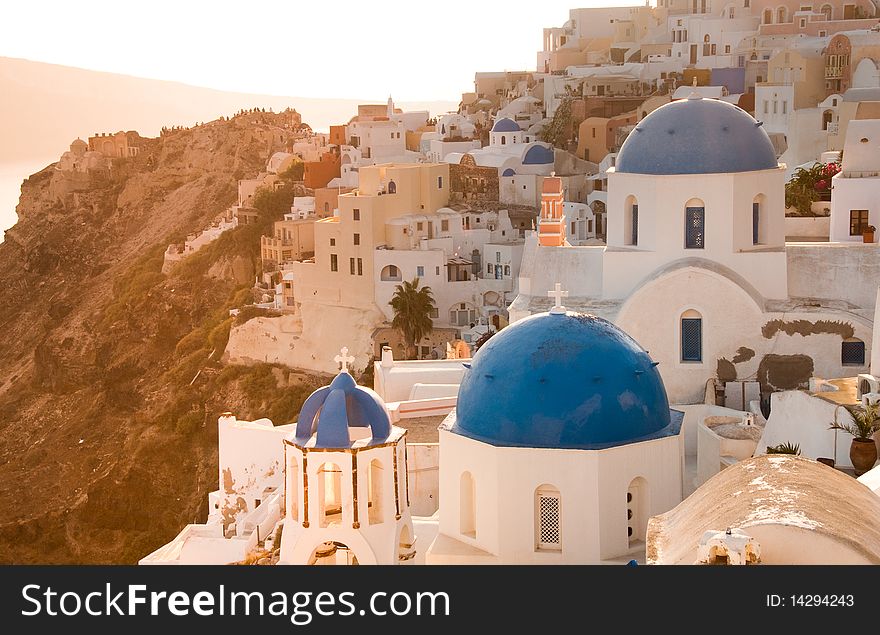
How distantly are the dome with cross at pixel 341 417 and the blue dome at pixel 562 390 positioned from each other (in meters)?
0.87

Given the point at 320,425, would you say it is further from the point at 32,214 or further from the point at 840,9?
the point at 32,214

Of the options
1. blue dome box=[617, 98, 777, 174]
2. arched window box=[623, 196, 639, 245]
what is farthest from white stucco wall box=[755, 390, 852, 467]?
arched window box=[623, 196, 639, 245]

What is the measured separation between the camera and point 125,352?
195 ft

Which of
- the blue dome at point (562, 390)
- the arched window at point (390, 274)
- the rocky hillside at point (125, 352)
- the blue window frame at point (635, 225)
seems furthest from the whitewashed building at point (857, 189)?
the rocky hillside at point (125, 352)

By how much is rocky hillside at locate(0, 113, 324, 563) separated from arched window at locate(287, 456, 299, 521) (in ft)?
90.8

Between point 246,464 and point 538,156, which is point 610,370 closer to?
point 246,464

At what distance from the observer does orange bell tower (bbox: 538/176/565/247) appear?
26.9 meters

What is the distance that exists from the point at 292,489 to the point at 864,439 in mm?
6892

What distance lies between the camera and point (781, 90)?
146 ft

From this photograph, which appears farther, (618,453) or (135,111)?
(135,111)

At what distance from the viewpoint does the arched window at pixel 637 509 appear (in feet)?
52.0

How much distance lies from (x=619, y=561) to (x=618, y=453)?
1100mm

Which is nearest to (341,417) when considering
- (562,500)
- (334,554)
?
(334,554)
